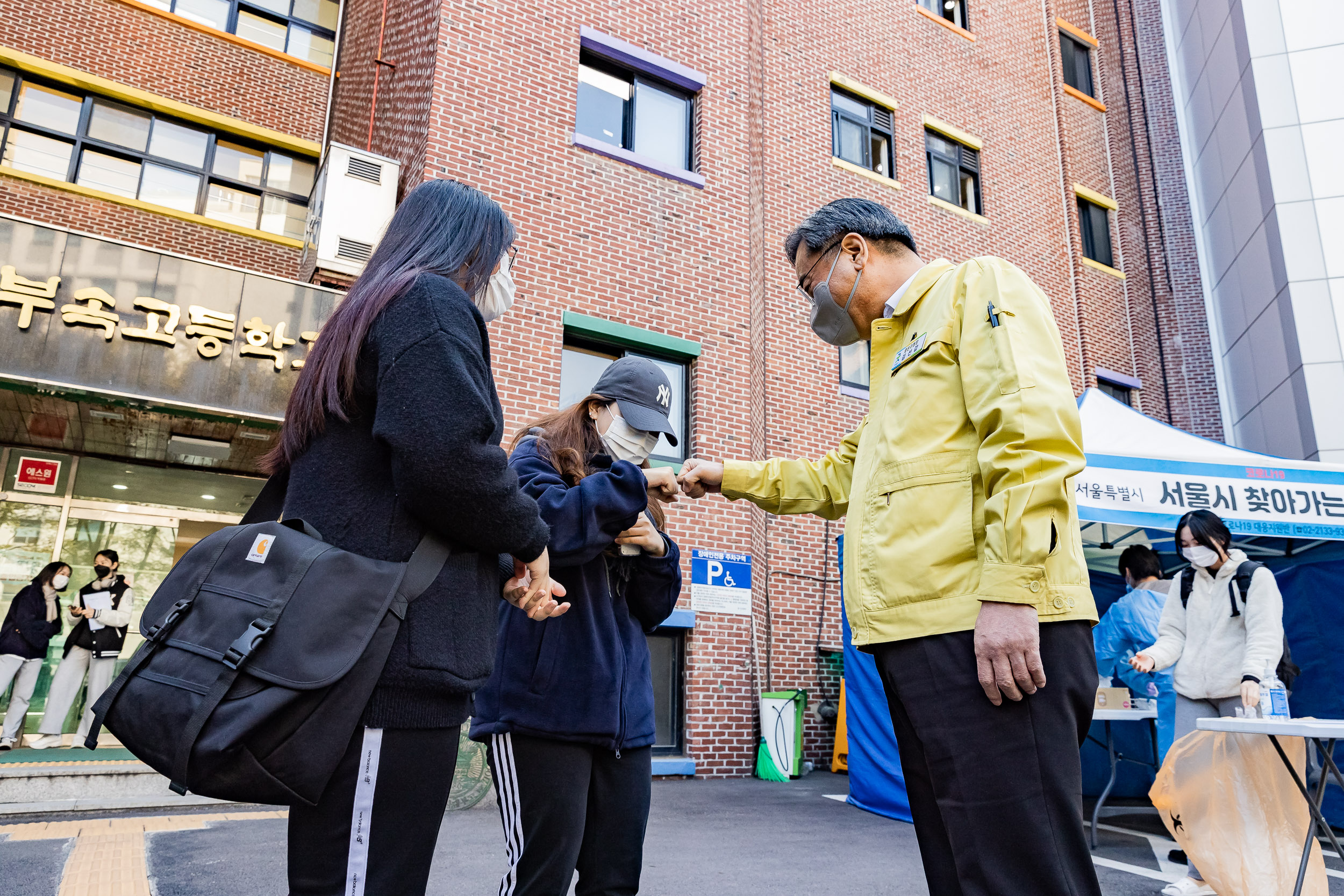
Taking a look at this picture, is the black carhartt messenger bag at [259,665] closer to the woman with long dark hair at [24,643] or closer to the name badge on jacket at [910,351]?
the name badge on jacket at [910,351]

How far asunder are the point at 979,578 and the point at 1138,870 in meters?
4.39

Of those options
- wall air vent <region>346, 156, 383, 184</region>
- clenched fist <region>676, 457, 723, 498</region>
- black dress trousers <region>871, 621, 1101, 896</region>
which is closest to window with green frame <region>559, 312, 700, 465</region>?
wall air vent <region>346, 156, 383, 184</region>

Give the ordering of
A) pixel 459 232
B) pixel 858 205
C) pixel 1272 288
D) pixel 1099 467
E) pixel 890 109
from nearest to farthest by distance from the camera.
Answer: pixel 459 232, pixel 858 205, pixel 1099 467, pixel 890 109, pixel 1272 288

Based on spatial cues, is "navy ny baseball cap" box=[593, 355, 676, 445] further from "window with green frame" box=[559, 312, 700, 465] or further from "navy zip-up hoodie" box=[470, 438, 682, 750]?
"window with green frame" box=[559, 312, 700, 465]

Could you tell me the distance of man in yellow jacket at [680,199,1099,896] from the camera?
1.63 metres

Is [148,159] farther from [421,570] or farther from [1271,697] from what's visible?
[1271,697]

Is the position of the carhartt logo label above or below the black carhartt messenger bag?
above

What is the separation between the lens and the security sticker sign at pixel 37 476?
32.1 feet

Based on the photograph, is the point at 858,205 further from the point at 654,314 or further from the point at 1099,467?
the point at 654,314

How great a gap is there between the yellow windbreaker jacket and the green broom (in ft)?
24.4

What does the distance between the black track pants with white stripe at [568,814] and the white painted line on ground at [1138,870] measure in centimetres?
342

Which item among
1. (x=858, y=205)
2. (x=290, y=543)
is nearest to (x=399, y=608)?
(x=290, y=543)

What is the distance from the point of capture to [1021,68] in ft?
48.8

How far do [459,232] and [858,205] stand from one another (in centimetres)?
113
